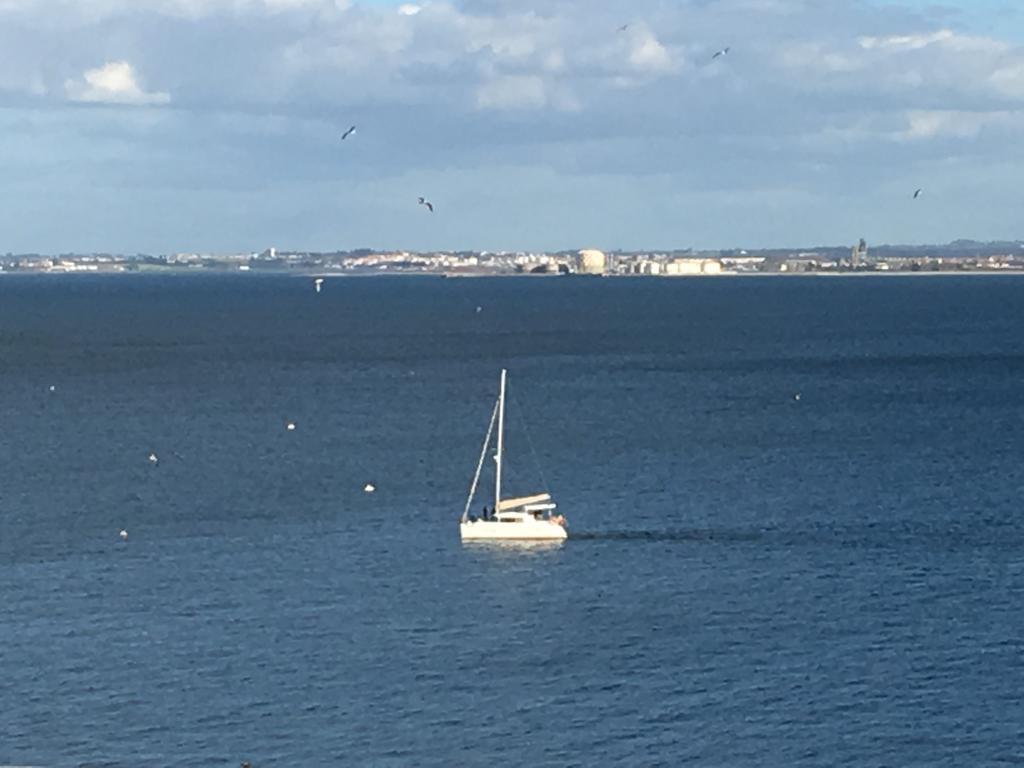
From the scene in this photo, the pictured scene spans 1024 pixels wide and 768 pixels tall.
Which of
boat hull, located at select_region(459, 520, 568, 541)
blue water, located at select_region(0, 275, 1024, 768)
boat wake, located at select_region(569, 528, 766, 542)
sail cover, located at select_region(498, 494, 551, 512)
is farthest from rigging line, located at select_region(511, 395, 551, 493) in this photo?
boat hull, located at select_region(459, 520, 568, 541)

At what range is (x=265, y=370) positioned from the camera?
6570 inches

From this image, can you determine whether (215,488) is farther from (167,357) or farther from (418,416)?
(167,357)

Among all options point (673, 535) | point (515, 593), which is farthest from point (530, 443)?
point (515, 593)

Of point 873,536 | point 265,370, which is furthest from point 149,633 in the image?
point 265,370

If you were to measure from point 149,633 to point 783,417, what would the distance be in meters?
70.5

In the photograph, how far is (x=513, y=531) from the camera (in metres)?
80.5

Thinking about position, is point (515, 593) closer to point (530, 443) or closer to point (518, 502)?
point (518, 502)

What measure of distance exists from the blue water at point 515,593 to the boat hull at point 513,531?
1.68 meters

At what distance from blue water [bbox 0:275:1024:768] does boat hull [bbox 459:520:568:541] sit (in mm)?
1678

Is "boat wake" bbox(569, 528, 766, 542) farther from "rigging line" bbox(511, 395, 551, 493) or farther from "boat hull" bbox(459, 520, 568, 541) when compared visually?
"rigging line" bbox(511, 395, 551, 493)

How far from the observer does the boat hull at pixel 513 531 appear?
3157 inches

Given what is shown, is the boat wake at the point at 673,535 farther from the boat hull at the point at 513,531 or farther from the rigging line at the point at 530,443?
the rigging line at the point at 530,443

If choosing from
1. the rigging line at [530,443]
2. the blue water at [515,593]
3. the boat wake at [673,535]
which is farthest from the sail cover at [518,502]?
the rigging line at [530,443]

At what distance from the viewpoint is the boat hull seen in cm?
8019
